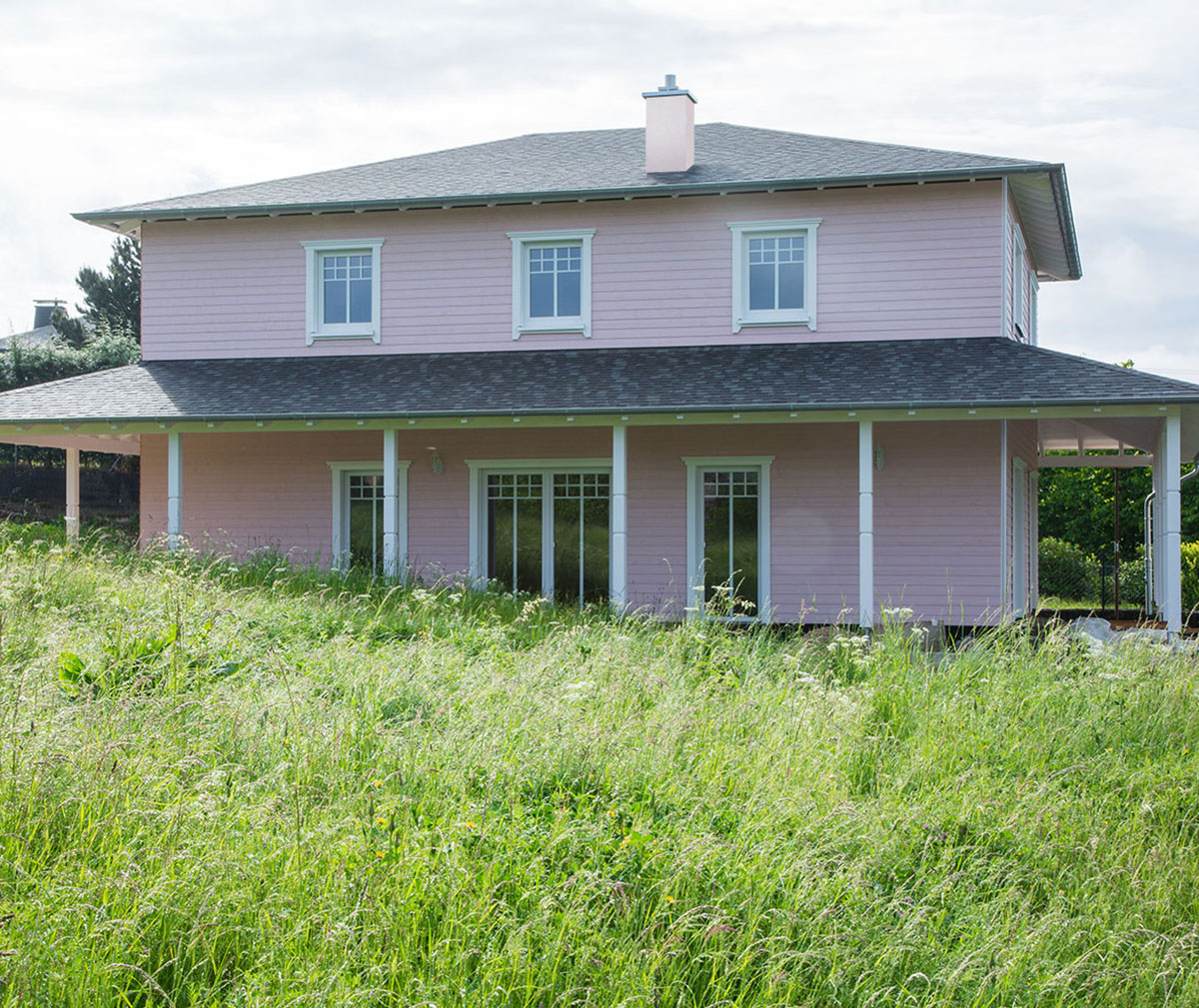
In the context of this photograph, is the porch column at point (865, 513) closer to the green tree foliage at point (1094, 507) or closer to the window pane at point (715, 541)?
the window pane at point (715, 541)

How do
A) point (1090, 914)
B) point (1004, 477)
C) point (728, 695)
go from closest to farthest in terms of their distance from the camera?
1. point (1090, 914)
2. point (728, 695)
3. point (1004, 477)

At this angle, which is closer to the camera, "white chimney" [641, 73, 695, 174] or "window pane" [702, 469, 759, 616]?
"window pane" [702, 469, 759, 616]

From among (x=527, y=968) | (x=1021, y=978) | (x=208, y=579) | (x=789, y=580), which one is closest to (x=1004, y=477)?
(x=789, y=580)

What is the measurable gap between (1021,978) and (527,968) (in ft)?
6.43

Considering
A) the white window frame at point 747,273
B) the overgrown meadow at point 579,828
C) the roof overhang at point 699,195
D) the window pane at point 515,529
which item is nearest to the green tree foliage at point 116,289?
the roof overhang at point 699,195

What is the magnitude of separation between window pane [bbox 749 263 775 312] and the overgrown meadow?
335 inches

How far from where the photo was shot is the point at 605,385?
15.2m

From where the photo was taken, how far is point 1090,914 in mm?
5359

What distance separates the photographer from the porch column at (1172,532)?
12789 mm

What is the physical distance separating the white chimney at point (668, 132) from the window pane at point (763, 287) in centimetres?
200

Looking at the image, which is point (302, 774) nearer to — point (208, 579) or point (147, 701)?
point (147, 701)

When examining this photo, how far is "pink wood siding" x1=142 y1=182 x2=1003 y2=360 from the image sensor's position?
15.6 m

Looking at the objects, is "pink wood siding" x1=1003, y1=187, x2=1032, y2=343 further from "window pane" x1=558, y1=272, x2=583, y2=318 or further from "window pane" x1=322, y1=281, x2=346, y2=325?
"window pane" x1=322, y1=281, x2=346, y2=325

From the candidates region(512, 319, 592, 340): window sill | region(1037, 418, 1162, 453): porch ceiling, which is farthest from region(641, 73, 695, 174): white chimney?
region(1037, 418, 1162, 453): porch ceiling
